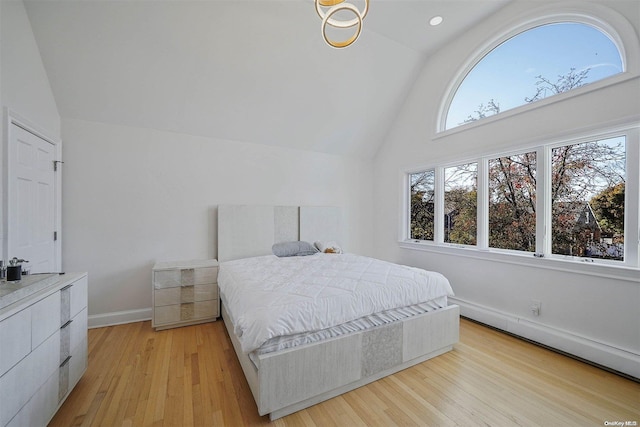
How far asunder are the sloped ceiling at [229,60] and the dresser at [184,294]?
176 centimetres

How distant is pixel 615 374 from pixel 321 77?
399 cm

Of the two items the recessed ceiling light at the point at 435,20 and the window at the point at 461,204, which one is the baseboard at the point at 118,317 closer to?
the window at the point at 461,204

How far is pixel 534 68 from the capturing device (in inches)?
105

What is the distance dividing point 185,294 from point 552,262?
3.75 meters

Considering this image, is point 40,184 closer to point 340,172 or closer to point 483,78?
point 340,172

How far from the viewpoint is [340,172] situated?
450cm

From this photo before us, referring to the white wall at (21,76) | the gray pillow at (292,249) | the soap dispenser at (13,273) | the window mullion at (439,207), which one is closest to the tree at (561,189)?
the window mullion at (439,207)

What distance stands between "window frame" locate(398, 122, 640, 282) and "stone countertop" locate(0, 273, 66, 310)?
A: 3.81 metres

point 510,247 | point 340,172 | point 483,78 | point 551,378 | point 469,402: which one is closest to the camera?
point 469,402

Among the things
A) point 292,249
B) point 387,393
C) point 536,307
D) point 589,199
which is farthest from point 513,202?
point 292,249

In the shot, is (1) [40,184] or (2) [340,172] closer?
(1) [40,184]

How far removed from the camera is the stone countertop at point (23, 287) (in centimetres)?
123

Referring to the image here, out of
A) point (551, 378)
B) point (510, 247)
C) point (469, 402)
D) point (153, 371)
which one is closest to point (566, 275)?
point (510, 247)

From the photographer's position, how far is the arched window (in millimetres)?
2246
